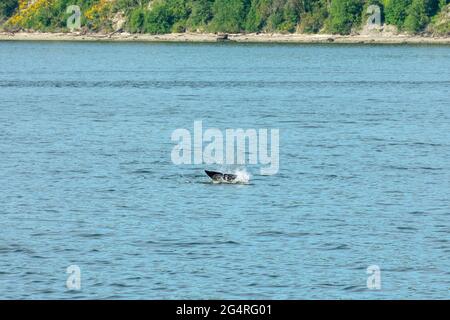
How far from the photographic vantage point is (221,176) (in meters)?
55.2

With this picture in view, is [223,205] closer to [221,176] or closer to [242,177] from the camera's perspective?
[221,176]

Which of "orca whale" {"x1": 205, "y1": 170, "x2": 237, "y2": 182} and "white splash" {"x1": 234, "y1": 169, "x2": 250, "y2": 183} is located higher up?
"orca whale" {"x1": 205, "y1": 170, "x2": 237, "y2": 182}

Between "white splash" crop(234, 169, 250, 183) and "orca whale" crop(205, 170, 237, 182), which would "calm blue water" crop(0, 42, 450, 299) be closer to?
"orca whale" crop(205, 170, 237, 182)

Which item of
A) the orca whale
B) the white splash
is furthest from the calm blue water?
the white splash

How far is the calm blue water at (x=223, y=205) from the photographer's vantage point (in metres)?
36.9

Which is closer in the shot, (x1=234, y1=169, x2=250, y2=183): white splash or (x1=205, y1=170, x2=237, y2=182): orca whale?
(x1=205, y1=170, x2=237, y2=182): orca whale

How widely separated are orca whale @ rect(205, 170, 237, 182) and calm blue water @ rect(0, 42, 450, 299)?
0.44 metres

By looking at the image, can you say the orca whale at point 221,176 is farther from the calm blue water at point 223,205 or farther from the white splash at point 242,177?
the calm blue water at point 223,205

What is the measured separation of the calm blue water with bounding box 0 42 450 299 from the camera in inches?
1453

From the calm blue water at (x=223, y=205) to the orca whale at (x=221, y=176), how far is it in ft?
1.45

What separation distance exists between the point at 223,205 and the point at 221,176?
240 inches

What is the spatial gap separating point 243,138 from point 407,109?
1055 inches

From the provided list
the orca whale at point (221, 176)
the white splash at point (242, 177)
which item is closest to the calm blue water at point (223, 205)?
the orca whale at point (221, 176)
